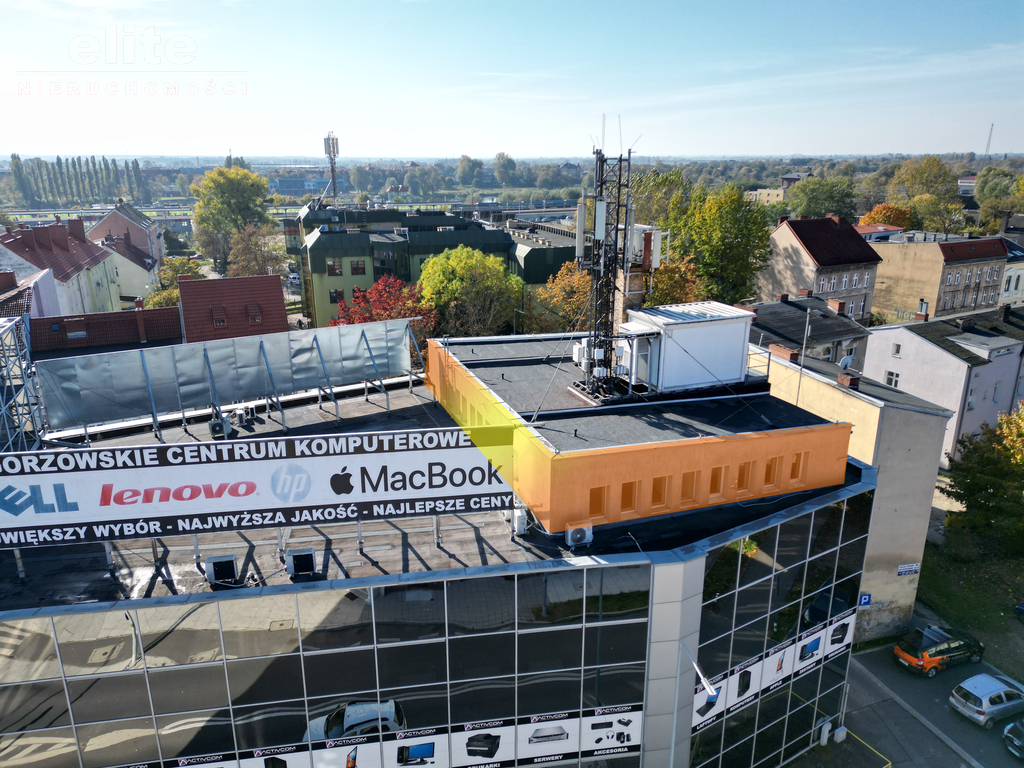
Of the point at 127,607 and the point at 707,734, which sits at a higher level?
the point at 127,607

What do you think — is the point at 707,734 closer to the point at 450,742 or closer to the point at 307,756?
the point at 450,742

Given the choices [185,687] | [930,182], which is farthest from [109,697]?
[930,182]

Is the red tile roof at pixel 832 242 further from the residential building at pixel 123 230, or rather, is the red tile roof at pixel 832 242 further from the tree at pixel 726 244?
the residential building at pixel 123 230

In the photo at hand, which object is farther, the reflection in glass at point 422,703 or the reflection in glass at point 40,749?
the reflection in glass at point 422,703

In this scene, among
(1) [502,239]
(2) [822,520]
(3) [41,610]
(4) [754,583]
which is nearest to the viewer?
(3) [41,610]

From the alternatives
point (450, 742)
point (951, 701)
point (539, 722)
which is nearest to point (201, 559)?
point (450, 742)

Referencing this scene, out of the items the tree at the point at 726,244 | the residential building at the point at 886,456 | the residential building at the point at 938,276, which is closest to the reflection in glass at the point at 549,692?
the residential building at the point at 886,456

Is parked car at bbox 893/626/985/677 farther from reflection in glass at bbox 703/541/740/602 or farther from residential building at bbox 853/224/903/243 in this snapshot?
residential building at bbox 853/224/903/243
